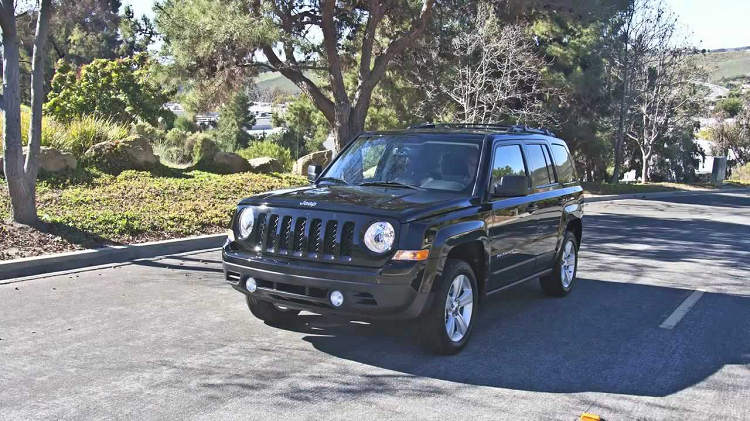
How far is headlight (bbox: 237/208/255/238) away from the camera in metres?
6.23

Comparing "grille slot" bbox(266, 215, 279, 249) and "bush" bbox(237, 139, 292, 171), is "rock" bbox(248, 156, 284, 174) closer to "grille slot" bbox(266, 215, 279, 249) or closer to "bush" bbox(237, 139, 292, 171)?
"bush" bbox(237, 139, 292, 171)

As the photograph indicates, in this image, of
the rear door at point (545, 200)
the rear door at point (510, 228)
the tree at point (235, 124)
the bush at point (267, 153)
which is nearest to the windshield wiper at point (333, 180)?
the rear door at point (510, 228)

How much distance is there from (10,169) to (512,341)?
743cm

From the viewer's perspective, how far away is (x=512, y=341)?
658 cm

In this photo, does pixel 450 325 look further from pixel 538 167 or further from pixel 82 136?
pixel 82 136

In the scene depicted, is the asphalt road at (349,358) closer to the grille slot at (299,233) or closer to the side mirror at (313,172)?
the grille slot at (299,233)

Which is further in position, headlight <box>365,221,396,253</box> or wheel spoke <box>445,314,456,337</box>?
wheel spoke <box>445,314,456,337</box>

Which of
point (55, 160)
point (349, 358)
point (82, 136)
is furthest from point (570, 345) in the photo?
point (82, 136)

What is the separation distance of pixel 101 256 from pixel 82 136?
27.4ft

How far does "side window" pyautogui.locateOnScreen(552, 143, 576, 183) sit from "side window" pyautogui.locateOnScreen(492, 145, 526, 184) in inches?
41.9

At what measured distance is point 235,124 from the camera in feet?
140

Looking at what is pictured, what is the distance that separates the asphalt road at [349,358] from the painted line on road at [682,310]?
0.09 meters

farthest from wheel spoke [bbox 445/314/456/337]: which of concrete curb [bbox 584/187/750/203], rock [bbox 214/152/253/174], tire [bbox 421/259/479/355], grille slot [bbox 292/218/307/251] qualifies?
concrete curb [bbox 584/187/750/203]

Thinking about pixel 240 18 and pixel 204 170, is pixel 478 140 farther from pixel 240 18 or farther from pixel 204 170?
pixel 204 170
